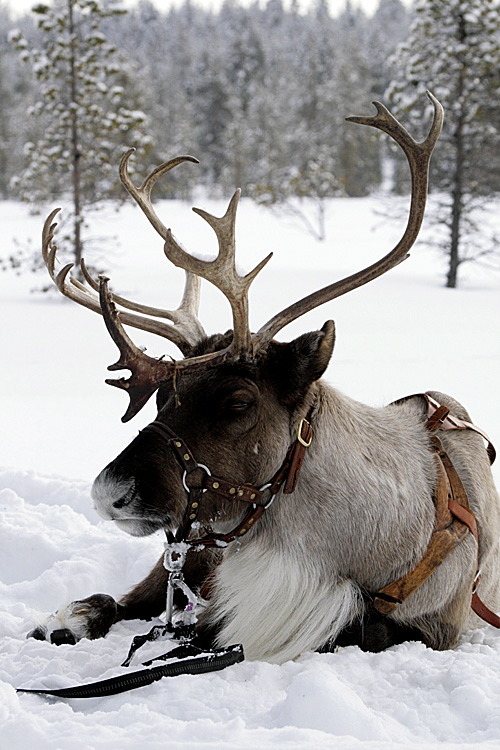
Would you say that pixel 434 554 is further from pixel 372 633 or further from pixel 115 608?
pixel 115 608

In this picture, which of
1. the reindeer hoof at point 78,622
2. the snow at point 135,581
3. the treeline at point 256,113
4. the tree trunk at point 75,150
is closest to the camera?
the snow at point 135,581

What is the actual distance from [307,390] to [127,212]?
33.6 metres

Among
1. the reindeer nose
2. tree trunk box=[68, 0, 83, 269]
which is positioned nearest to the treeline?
tree trunk box=[68, 0, 83, 269]

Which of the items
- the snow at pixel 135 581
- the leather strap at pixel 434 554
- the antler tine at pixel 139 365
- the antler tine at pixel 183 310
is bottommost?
the snow at pixel 135 581

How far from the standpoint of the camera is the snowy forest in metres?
15.2

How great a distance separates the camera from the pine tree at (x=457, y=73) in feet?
52.6

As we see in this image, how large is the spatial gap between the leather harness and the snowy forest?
42.8 feet

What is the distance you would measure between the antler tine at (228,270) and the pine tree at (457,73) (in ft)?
48.1

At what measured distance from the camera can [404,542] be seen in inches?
108

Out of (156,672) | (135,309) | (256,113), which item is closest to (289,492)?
(156,672)

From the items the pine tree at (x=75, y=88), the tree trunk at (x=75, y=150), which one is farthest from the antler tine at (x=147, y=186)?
the pine tree at (x=75, y=88)

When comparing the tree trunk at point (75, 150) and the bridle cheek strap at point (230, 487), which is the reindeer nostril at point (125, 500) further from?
the tree trunk at point (75, 150)

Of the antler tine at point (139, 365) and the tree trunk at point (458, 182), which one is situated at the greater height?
the tree trunk at point (458, 182)

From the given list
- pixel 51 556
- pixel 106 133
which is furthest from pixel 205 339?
pixel 106 133
